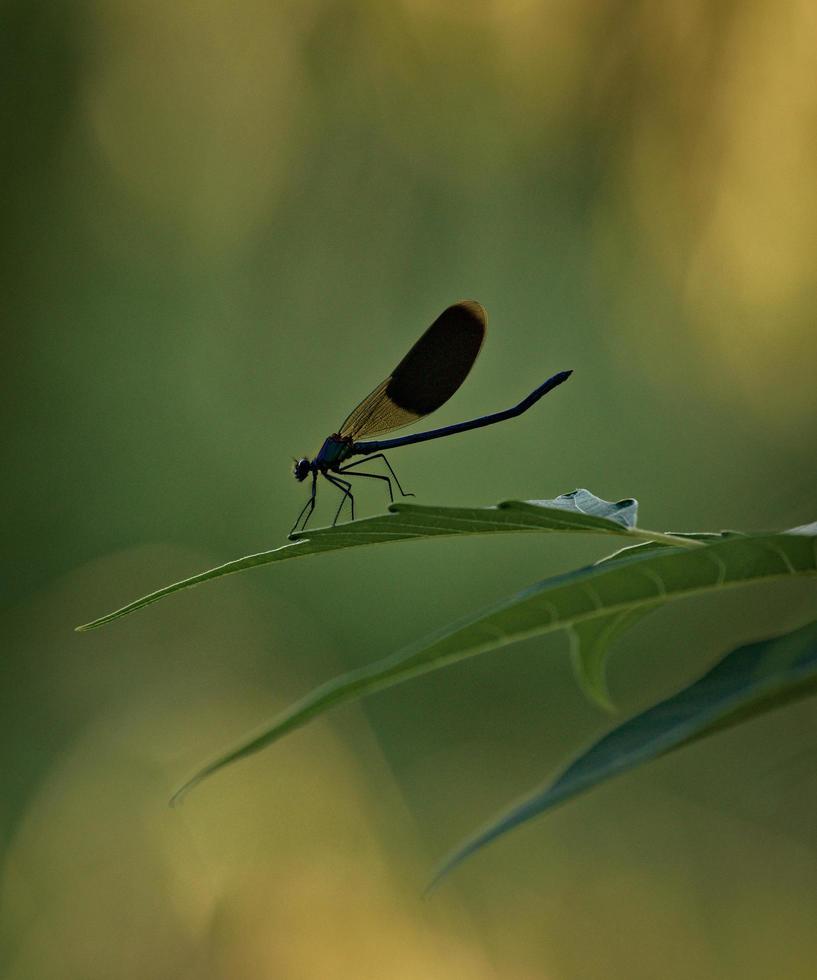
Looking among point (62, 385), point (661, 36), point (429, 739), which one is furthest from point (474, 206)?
point (429, 739)

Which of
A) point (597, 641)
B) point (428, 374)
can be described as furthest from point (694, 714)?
point (428, 374)

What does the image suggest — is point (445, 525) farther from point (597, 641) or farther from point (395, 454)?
point (395, 454)

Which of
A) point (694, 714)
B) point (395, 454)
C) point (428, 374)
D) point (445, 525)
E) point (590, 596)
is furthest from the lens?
point (395, 454)

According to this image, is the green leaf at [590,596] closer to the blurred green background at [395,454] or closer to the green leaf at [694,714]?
the green leaf at [694,714]

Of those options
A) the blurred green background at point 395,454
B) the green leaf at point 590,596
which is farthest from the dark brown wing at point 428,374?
the blurred green background at point 395,454

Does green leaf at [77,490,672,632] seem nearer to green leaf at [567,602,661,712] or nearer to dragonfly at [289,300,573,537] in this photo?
green leaf at [567,602,661,712]

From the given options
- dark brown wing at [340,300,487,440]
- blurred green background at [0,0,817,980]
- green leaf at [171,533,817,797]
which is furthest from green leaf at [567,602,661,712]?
blurred green background at [0,0,817,980]

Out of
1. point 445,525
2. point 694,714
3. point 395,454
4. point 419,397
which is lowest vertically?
point 694,714
